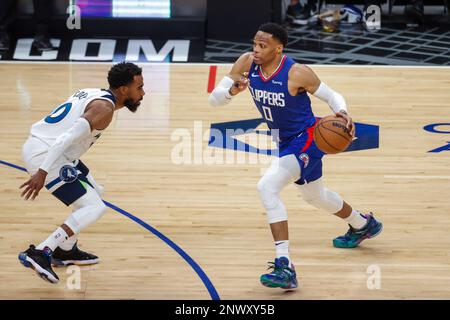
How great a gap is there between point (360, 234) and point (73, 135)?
2.52 meters

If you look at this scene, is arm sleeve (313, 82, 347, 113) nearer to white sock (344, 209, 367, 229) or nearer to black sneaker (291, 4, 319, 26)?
white sock (344, 209, 367, 229)

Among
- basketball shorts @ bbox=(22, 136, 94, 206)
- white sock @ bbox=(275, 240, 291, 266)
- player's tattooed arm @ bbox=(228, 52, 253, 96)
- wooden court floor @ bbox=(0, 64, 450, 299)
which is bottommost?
wooden court floor @ bbox=(0, 64, 450, 299)

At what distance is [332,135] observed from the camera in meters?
6.57

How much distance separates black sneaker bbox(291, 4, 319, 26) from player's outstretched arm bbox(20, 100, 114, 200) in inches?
337

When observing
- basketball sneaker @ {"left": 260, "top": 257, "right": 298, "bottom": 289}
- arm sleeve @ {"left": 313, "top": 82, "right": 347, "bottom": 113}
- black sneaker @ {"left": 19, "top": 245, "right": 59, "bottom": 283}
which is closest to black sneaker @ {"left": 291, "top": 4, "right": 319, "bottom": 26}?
arm sleeve @ {"left": 313, "top": 82, "right": 347, "bottom": 113}

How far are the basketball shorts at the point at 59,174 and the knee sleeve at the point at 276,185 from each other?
1.33 meters

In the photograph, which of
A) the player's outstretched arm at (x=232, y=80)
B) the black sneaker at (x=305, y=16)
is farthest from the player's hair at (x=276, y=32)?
the black sneaker at (x=305, y=16)

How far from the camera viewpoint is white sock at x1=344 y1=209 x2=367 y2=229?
283 inches

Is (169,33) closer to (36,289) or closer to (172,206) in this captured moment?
(172,206)

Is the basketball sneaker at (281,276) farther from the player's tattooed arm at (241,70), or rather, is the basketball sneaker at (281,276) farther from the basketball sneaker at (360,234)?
the player's tattooed arm at (241,70)

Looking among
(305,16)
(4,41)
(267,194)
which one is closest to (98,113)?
(267,194)

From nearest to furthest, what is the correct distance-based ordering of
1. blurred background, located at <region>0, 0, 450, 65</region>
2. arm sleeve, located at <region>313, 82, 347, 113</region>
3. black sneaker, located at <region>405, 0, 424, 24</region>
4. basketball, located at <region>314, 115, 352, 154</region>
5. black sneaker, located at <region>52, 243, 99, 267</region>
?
basketball, located at <region>314, 115, 352, 154</region>, arm sleeve, located at <region>313, 82, 347, 113</region>, black sneaker, located at <region>52, 243, 99, 267</region>, blurred background, located at <region>0, 0, 450, 65</region>, black sneaker, located at <region>405, 0, 424, 24</region>

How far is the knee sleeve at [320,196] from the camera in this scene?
6863 millimetres

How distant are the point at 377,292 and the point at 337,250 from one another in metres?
0.83
